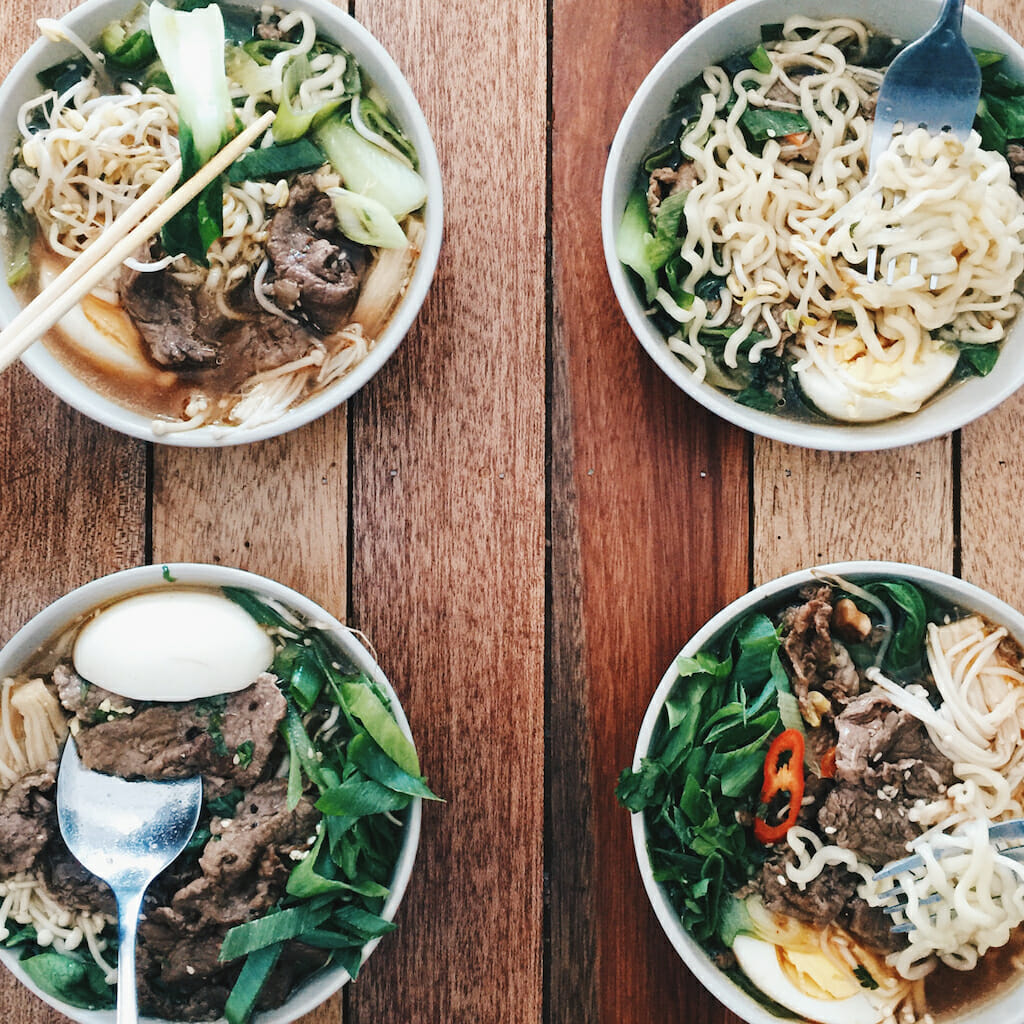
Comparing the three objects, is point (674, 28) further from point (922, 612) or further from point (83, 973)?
point (83, 973)

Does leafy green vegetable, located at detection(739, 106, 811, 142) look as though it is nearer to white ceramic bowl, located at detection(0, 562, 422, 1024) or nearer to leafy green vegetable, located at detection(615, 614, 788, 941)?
leafy green vegetable, located at detection(615, 614, 788, 941)

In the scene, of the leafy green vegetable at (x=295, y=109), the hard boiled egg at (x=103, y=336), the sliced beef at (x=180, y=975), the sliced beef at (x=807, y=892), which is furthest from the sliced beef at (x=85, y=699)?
the sliced beef at (x=807, y=892)

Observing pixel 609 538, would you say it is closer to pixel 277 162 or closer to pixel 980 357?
pixel 980 357

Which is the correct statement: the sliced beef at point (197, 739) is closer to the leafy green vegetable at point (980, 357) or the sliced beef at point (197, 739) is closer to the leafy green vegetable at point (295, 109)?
the leafy green vegetable at point (295, 109)

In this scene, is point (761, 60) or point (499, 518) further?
point (499, 518)

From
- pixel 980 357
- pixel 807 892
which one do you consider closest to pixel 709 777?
pixel 807 892

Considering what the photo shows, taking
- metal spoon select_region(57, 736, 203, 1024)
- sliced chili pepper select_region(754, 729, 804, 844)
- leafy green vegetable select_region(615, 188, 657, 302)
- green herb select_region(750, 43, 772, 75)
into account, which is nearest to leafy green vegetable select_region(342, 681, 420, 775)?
metal spoon select_region(57, 736, 203, 1024)
